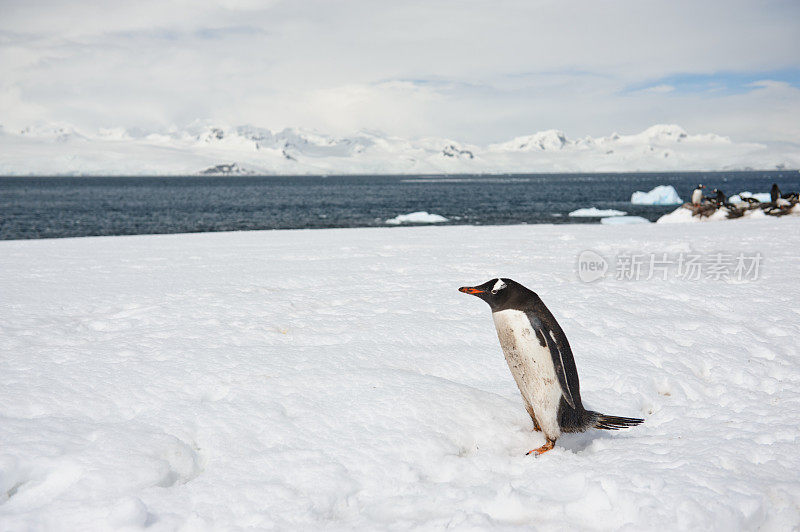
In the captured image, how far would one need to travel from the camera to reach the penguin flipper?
328 centimetres

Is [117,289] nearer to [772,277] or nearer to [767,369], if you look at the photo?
[767,369]

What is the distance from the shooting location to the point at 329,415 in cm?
360

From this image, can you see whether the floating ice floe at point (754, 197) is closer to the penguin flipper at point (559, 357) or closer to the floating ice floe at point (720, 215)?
the floating ice floe at point (720, 215)

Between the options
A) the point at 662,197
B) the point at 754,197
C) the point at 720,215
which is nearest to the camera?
the point at 720,215

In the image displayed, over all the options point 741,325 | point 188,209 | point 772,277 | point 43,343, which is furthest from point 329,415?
point 188,209

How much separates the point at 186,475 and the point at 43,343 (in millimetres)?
2794

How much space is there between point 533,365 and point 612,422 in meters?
0.63

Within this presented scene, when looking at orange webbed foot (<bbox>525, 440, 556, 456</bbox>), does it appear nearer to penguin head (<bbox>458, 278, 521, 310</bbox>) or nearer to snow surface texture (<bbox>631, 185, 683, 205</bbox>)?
penguin head (<bbox>458, 278, 521, 310</bbox>)

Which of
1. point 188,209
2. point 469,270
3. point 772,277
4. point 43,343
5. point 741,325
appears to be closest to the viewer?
point 43,343

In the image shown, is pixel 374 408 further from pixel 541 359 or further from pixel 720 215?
pixel 720 215

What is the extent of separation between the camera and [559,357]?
3299mm

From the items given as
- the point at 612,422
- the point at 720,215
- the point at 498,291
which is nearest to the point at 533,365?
the point at 498,291

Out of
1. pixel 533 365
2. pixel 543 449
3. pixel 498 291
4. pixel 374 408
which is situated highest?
pixel 498 291

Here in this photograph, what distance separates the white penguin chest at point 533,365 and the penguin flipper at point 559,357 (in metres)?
0.03
